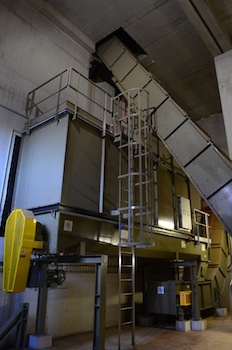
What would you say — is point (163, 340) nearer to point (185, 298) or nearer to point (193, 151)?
point (185, 298)

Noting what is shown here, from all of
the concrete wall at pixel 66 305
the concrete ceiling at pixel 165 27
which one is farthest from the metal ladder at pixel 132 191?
the concrete ceiling at pixel 165 27

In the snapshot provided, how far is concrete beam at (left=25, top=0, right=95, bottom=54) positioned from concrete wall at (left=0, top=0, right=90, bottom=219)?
0.46ft

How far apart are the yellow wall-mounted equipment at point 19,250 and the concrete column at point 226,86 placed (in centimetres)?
445

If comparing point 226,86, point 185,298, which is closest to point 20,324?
point 185,298

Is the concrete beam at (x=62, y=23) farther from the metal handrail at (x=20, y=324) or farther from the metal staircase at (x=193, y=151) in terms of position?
the metal handrail at (x=20, y=324)

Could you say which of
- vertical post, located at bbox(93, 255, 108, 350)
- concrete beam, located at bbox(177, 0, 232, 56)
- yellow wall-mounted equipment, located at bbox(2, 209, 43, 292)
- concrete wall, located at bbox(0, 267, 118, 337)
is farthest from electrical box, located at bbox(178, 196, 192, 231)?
yellow wall-mounted equipment, located at bbox(2, 209, 43, 292)

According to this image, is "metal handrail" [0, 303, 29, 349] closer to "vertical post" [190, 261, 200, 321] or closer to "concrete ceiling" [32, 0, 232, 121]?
"vertical post" [190, 261, 200, 321]

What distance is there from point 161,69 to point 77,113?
18.5ft

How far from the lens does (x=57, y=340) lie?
203 inches

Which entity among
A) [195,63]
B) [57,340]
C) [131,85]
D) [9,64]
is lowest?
[57,340]

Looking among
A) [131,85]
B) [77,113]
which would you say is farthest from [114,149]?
[131,85]

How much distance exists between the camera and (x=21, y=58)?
6.38m

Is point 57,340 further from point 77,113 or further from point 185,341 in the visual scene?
point 77,113

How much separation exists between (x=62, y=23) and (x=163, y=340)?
844 cm
